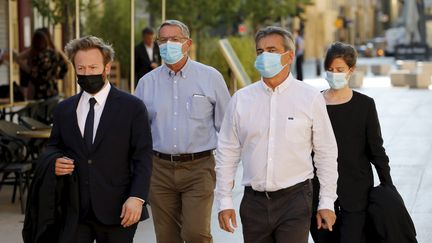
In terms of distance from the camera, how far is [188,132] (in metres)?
7.21

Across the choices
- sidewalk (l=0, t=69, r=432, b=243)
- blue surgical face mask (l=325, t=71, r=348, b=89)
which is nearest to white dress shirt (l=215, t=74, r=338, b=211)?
blue surgical face mask (l=325, t=71, r=348, b=89)

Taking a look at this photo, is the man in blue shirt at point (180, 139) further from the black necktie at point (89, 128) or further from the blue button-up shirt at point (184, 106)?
the black necktie at point (89, 128)

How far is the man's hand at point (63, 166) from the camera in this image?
5594mm

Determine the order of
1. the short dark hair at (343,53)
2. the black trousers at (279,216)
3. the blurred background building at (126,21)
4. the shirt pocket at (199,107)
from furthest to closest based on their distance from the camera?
the blurred background building at (126,21)
the shirt pocket at (199,107)
the short dark hair at (343,53)
the black trousers at (279,216)

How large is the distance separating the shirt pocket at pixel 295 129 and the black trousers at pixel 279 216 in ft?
0.79

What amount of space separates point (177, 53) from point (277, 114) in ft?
5.85

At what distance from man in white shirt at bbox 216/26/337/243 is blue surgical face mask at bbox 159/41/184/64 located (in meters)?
1.51

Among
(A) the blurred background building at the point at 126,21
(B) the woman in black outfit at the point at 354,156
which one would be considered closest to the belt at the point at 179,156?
(B) the woman in black outfit at the point at 354,156

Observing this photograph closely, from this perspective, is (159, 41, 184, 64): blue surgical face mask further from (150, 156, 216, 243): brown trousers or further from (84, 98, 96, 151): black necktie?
(84, 98, 96, 151): black necktie

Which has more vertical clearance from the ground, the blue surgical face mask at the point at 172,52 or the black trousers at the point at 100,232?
the blue surgical face mask at the point at 172,52

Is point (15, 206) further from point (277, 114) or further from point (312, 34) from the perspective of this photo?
point (312, 34)

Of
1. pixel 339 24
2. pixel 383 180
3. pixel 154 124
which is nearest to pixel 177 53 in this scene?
pixel 154 124

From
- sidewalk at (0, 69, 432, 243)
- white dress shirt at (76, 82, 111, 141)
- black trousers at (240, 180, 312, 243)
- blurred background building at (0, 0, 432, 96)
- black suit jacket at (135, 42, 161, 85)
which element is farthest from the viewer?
blurred background building at (0, 0, 432, 96)

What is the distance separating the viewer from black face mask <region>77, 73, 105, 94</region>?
5.69 meters
